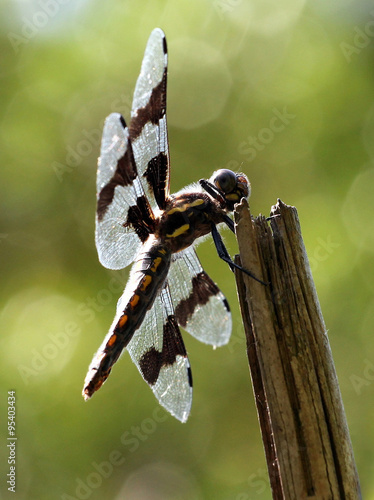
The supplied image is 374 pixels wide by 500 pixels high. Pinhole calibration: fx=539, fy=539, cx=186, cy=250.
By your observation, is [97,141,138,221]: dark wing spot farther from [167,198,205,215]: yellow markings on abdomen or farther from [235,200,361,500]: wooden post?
[235,200,361,500]: wooden post

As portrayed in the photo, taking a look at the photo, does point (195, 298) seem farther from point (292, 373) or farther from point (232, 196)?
point (292, 373)

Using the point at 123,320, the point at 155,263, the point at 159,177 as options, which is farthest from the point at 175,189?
the point at 123,320

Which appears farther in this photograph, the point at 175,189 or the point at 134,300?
the point at 175,189

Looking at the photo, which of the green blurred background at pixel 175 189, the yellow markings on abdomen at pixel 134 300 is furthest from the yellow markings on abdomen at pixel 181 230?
the green blurred background at pixel 175 189

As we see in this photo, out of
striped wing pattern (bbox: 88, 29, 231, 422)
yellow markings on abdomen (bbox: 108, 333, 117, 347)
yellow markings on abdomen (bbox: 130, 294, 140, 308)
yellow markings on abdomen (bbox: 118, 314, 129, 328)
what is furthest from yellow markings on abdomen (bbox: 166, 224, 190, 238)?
yellow markings on abdomen (bbox: 108, 333, 117, 347)

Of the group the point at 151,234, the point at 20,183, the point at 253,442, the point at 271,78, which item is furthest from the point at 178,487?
the point at 271,78

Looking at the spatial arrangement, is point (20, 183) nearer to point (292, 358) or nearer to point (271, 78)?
point (271, 78)

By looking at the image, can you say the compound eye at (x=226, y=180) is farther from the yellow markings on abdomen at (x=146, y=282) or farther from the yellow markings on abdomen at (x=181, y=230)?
the yellow markings on abdomen at (x=146, y=282)

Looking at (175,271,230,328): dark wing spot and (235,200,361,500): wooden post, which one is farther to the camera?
(175,271,230,328): dark wing spot
